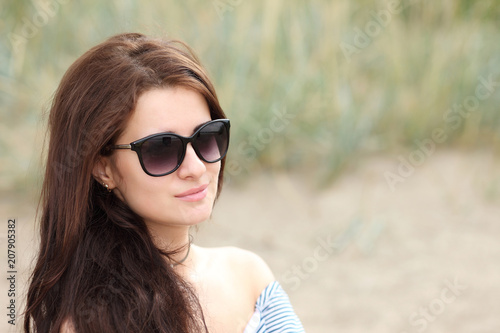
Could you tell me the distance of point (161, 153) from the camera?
1.41m

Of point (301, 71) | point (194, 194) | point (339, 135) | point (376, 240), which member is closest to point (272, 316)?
point (194, 194)

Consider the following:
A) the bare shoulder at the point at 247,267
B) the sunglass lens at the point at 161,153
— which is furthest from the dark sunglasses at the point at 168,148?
the bare shoulder at the point at 247,267

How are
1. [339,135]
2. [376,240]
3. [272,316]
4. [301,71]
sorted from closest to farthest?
[272,316], [376,240], [339,135], [301,71]

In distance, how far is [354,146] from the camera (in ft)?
14.4

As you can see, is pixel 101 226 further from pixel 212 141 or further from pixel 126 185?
pixel 212 141

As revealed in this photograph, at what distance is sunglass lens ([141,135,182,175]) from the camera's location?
141cm

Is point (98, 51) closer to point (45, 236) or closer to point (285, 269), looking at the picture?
Result: point (45, 236)

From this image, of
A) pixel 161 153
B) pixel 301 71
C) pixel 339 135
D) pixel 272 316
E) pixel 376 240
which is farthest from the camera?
pixel 301 71

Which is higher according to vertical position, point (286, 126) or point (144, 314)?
point (286, 126)

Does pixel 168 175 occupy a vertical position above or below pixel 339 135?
below

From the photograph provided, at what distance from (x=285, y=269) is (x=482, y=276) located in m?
1.14

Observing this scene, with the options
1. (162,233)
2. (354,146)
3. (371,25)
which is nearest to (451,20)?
(371,25)

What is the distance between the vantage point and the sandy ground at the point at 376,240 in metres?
3.36

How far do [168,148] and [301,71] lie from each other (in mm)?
3243
